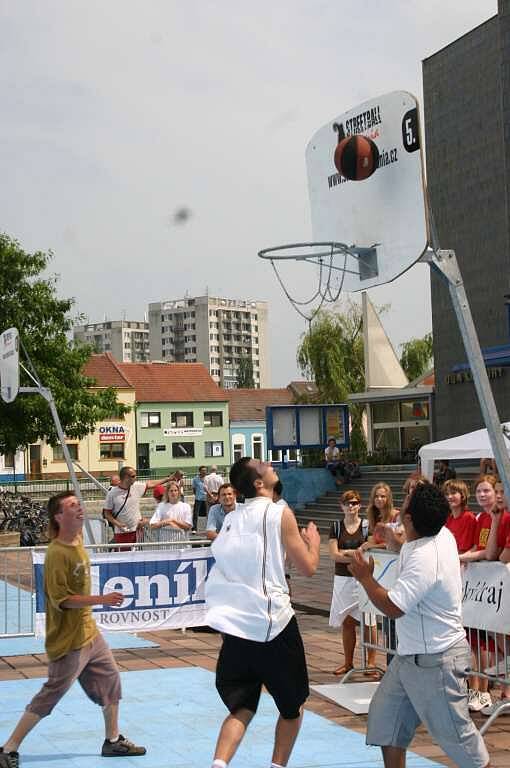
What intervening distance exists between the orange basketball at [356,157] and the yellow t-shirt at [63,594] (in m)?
4.39

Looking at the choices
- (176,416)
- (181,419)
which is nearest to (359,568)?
(176,416)

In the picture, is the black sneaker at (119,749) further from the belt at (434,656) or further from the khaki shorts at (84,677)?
the belt at (434,656)

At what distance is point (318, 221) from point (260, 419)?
83913 millimetres

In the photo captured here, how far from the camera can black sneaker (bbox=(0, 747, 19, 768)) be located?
667 centimetres

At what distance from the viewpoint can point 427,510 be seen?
5.32m

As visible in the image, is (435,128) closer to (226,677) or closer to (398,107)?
(398,107)

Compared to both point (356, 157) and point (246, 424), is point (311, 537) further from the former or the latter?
point (246, 424)

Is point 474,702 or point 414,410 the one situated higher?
point 414,410

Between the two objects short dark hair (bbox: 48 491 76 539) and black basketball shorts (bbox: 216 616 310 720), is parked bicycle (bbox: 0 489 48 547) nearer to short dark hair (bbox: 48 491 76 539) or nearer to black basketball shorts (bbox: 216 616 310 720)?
short dark hair (bbox: 48 491 76 539)

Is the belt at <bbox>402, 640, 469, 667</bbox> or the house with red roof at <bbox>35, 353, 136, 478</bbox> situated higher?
the house with red roof at <bbox>35, 353, 136, 478</bbox>

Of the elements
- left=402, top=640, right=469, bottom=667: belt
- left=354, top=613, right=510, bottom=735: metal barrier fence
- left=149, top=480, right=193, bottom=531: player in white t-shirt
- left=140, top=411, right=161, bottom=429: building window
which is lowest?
left=354, top=613, right=510, bottom=735: metal barrier fence

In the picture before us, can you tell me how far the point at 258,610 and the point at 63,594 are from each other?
173 cm

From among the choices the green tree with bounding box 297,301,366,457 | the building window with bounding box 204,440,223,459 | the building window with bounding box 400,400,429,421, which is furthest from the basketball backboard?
the building window with bounding box 204,440,223,459

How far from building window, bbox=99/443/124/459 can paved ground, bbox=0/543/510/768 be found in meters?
67.4
